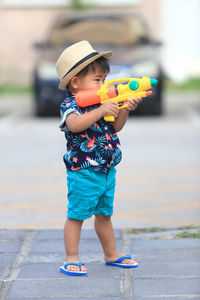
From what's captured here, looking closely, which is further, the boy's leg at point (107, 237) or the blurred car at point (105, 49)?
the blurred car at point (105, 49)

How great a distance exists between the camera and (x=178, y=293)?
3389 millimetres

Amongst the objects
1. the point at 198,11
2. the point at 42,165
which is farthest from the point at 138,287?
the point at 198,11

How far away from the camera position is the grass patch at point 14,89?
1839 centimetres

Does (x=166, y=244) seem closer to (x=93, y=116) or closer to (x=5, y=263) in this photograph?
(x=5, y=263)

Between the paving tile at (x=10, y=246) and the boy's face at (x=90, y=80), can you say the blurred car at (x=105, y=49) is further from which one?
the boy's face at (x=90, y=80)

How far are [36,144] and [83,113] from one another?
5685 mm

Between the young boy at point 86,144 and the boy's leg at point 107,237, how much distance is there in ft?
0.17

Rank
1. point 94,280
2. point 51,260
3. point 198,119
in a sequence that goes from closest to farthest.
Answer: point 94,280, point 51,260, point 198,119

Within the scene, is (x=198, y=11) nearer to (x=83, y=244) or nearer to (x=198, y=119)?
(x=198, y=119)

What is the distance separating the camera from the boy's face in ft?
12.6

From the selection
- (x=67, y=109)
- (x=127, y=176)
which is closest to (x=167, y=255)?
(x=67, y=109)

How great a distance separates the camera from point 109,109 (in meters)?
3.68

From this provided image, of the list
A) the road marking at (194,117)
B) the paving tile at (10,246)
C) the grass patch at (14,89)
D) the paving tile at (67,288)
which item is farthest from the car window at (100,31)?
the paving tile at (67,288)

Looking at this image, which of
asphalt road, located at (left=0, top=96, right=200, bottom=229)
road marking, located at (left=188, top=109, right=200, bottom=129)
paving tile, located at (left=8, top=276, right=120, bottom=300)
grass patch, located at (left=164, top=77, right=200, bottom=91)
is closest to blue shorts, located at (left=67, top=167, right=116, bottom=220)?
paving tile, located at (left=8, top=276, right=120, bottom=300)
